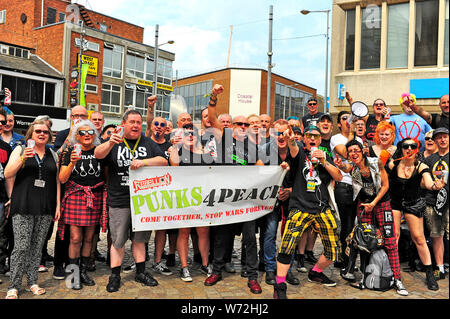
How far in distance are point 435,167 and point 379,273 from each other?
5.45 ft

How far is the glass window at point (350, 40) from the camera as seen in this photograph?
14633 millimetres

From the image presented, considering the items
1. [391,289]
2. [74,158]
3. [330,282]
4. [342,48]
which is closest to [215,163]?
[74,158]

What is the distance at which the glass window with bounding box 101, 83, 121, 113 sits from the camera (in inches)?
1232

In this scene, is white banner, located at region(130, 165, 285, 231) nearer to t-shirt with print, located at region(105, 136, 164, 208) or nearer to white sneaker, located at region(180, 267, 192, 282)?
t-shirt with print, located at region(105, 136, 164, 208)

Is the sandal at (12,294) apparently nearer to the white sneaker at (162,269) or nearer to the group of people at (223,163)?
the group of people at (223,163)

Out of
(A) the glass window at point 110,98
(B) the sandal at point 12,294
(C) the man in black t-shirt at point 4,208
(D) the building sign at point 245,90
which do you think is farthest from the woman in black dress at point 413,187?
(D) the building sign at point 245,90

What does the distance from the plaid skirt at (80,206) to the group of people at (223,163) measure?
0.01 metres

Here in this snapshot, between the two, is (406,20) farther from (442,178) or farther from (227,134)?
(227,134)

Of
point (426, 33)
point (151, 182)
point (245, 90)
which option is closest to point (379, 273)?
point (151, 182)

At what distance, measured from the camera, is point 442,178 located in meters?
4.73

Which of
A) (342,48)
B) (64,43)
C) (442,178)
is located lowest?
(442,178)

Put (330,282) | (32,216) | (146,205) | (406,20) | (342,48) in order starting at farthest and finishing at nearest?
(342,48) → (406,20) → (330,282) → (146,205) → (32,216)

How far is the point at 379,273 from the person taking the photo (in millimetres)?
4438

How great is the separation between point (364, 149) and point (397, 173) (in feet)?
1.85
